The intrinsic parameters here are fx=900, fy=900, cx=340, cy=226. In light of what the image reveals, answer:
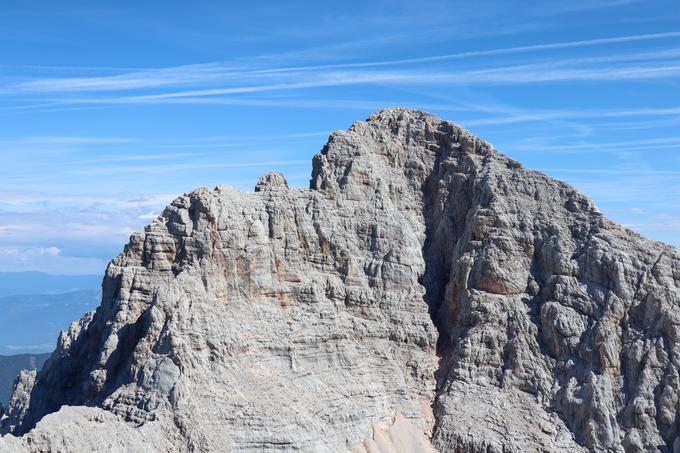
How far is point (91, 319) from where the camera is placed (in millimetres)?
77312

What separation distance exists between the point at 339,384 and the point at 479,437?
39.4ft

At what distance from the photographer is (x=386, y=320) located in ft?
259

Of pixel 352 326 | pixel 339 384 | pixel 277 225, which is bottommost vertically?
pixel 339 384

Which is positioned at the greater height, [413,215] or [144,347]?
[413,215]

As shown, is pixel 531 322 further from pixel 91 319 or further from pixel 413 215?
pixel 91 319

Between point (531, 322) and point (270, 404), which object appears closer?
point (270, 404)

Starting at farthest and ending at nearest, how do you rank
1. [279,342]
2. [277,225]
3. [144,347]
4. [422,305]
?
[422,305]
[277,225]
[279,342]
[144,347]

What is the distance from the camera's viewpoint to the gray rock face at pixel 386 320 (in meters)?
65.6

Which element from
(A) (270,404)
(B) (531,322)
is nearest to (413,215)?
(B) (531,322)

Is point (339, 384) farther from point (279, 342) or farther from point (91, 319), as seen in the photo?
point (91, 319)

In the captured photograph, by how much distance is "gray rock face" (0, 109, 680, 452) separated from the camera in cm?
6556

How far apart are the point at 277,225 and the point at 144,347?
16217 mm

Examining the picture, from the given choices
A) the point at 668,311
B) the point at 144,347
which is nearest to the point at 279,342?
the point at 144,347

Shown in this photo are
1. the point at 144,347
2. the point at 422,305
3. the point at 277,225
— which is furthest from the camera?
the point at 422,305
